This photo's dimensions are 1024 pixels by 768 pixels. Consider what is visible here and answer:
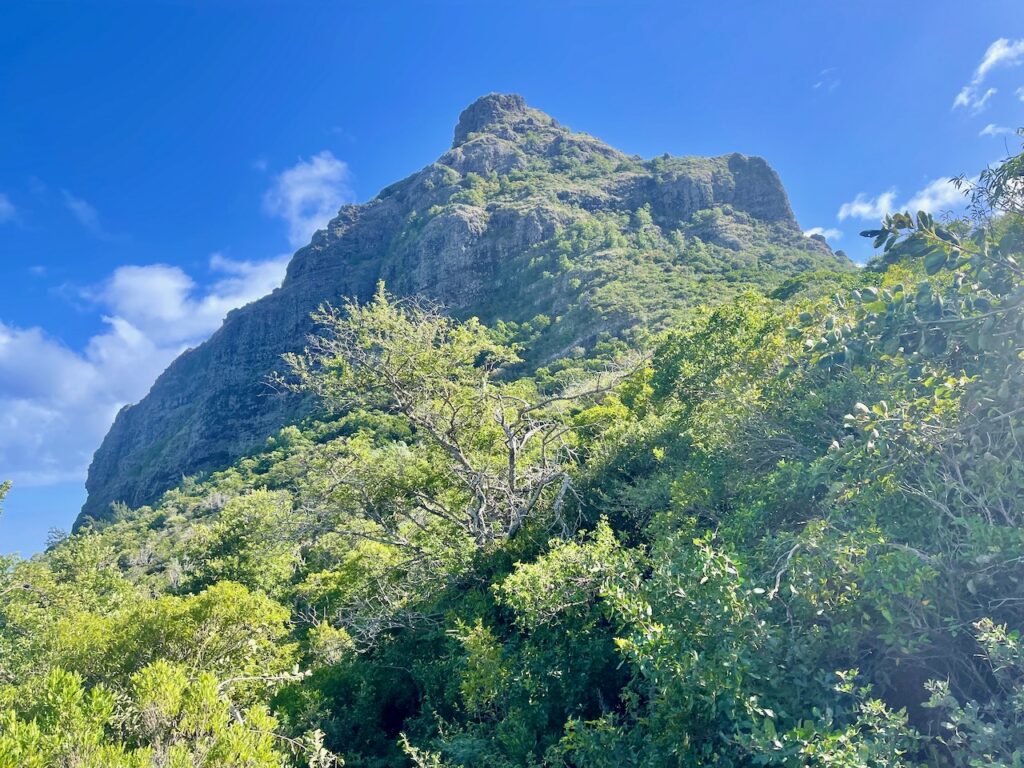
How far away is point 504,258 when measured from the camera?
8088cm

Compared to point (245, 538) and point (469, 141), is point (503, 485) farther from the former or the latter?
point (469, 141)

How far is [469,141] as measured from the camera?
4604 inches

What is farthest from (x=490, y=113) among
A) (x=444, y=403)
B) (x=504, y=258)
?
(x=444, y=403)

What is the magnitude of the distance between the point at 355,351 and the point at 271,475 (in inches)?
1583

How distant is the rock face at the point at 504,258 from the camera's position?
60844 millimetres

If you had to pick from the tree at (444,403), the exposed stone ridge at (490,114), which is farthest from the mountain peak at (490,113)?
the tree at (444,403)

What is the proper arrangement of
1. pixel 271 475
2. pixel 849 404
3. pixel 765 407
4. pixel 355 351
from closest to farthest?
pixel 849 404
pixel 765 407
pixel 355 351
pixel 271 475

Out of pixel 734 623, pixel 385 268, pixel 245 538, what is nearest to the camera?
pixel 734 623

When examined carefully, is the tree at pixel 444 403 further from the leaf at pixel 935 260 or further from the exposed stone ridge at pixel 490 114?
the exposed stone ridge at pixel 490 114

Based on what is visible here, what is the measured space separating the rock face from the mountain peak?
0.48 m

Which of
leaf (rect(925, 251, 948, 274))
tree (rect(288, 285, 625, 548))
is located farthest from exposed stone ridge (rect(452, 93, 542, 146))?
leaf (rect(925, 251, 948, 274))

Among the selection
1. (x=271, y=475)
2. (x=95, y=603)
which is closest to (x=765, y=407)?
(x=95, y=603)

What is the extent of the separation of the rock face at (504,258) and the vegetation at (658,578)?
117 feet

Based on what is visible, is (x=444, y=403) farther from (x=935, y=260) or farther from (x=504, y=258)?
(x=504, y=258)
